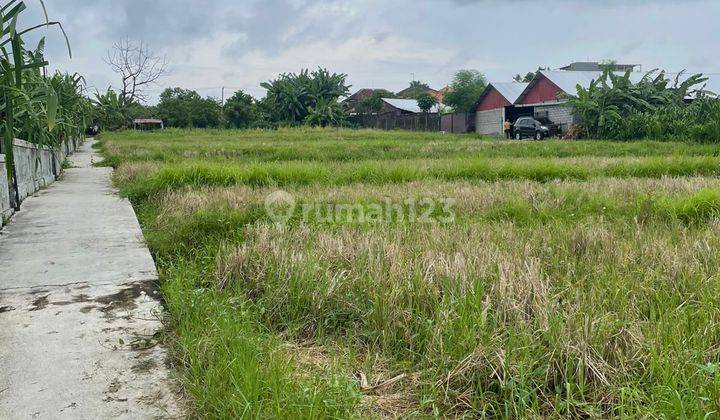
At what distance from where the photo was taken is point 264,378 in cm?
195

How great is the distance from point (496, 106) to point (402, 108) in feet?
42.6

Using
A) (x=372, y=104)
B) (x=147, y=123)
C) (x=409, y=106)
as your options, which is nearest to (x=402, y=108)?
(x=409, y=106)

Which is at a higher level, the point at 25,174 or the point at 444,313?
the point at 25,174

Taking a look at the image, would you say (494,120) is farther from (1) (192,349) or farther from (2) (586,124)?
(1) (192,349)

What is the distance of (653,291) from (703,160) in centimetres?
913

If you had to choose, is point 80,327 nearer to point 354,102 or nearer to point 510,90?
point 510,90

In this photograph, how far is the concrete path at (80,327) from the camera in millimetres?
1950

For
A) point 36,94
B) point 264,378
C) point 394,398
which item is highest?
point 36,94

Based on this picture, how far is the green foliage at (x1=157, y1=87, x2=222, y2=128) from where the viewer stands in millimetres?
46750

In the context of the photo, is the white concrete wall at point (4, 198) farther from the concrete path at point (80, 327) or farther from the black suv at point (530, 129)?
the black suv at point (530, 129)

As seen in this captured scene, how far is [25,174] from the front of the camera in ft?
22.3

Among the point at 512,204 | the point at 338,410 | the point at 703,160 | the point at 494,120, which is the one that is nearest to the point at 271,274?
the point at 338,410

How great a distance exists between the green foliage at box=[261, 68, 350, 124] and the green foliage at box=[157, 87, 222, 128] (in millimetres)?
5132

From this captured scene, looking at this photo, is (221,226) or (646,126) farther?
(646,126)
